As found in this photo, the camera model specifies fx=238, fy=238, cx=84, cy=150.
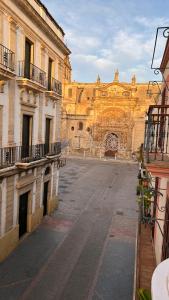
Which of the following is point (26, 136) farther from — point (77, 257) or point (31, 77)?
point (77, 257)

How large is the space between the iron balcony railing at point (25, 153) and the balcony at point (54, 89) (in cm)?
262

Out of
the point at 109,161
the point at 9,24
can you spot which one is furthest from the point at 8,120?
the point at 109,161

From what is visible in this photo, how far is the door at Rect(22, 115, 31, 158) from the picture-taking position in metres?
10.6

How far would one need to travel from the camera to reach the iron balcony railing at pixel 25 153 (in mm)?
8961

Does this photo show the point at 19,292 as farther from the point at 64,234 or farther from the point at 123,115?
the point at 123,115

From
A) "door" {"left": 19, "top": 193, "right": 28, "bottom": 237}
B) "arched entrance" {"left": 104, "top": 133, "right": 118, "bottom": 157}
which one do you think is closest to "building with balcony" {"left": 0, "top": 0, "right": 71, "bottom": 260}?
"door" {"left": 19, "top": 193, "right": 28, "bottom": 237}

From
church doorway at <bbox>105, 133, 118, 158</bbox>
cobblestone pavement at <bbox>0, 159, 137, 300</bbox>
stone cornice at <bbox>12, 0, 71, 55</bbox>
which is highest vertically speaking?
stone cornice at <bbox>12, 0, 71, 55</bbox>

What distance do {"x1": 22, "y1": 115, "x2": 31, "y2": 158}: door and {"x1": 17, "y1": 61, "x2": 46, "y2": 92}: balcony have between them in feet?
4.66

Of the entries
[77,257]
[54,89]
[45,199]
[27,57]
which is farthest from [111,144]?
[77,257]

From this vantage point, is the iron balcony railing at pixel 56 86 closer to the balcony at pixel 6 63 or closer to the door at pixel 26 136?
the door at pixel 26 136

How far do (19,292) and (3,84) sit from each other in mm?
7049

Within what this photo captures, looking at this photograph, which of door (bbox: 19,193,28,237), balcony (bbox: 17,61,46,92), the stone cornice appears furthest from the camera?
door (bbox: 19,193,28,237)

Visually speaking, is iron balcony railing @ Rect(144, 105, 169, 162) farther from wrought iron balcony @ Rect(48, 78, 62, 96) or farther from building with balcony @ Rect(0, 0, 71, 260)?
wrought iron balcony @ Rect(48, 78, 62, 96)

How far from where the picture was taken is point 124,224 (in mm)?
13359
